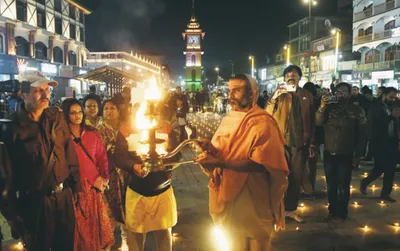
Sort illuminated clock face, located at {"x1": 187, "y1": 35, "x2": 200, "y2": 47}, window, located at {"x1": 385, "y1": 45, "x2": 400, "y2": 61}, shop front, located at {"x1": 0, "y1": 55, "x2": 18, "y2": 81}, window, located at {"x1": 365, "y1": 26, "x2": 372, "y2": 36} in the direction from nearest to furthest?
1. shop front, located at {"x1": 0, "y1": 55, "x2": 18, "y2": 81}
2. window, located at {"x1": 385, "y1": 45, "x2": 400, "y2": 61}
3. window, located at {"x1": 365, "y1": 26, "x2": 372, "y2": 36}
4. illuminated clock face, located at {"x1": 187, "y1": 35, "x2": 200, "y2": 47}

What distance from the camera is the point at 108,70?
19.1m

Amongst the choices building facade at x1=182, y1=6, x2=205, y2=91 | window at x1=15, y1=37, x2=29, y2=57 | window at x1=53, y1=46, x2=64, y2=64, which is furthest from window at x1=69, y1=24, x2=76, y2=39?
building facade at x1=182, y1=6, x2=205, y2=91

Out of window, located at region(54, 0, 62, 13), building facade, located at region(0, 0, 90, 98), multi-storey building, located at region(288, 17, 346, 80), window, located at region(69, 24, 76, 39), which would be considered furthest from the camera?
multi-storey building, located at region(288, 17, 346, 80)

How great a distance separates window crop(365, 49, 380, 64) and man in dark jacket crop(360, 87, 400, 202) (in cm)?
3362

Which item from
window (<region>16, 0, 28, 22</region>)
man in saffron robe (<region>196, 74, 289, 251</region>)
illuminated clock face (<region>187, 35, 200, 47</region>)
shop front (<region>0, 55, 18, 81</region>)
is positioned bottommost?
man in saffron robe (<region>196, 74, 289, 251</region>)

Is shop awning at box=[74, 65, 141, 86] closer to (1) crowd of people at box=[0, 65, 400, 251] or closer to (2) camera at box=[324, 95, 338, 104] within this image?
(1) crowd of people at box=[0, 65, 400, 251]

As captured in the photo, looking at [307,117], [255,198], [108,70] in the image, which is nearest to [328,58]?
[108,70]

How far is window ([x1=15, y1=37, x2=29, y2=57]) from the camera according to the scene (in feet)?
110

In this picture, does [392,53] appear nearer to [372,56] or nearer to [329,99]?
[372,56]

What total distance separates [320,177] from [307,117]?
11.4 ft

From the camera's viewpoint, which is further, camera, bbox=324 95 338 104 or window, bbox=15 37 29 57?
window, bbox=15 37 29 57

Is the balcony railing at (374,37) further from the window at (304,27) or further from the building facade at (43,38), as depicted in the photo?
the building facade at (43,38)

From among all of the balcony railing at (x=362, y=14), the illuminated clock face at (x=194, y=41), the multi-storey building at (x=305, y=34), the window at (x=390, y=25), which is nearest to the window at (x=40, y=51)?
the multi-storey building at (x=305, y=34)

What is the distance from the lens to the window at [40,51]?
120ft
